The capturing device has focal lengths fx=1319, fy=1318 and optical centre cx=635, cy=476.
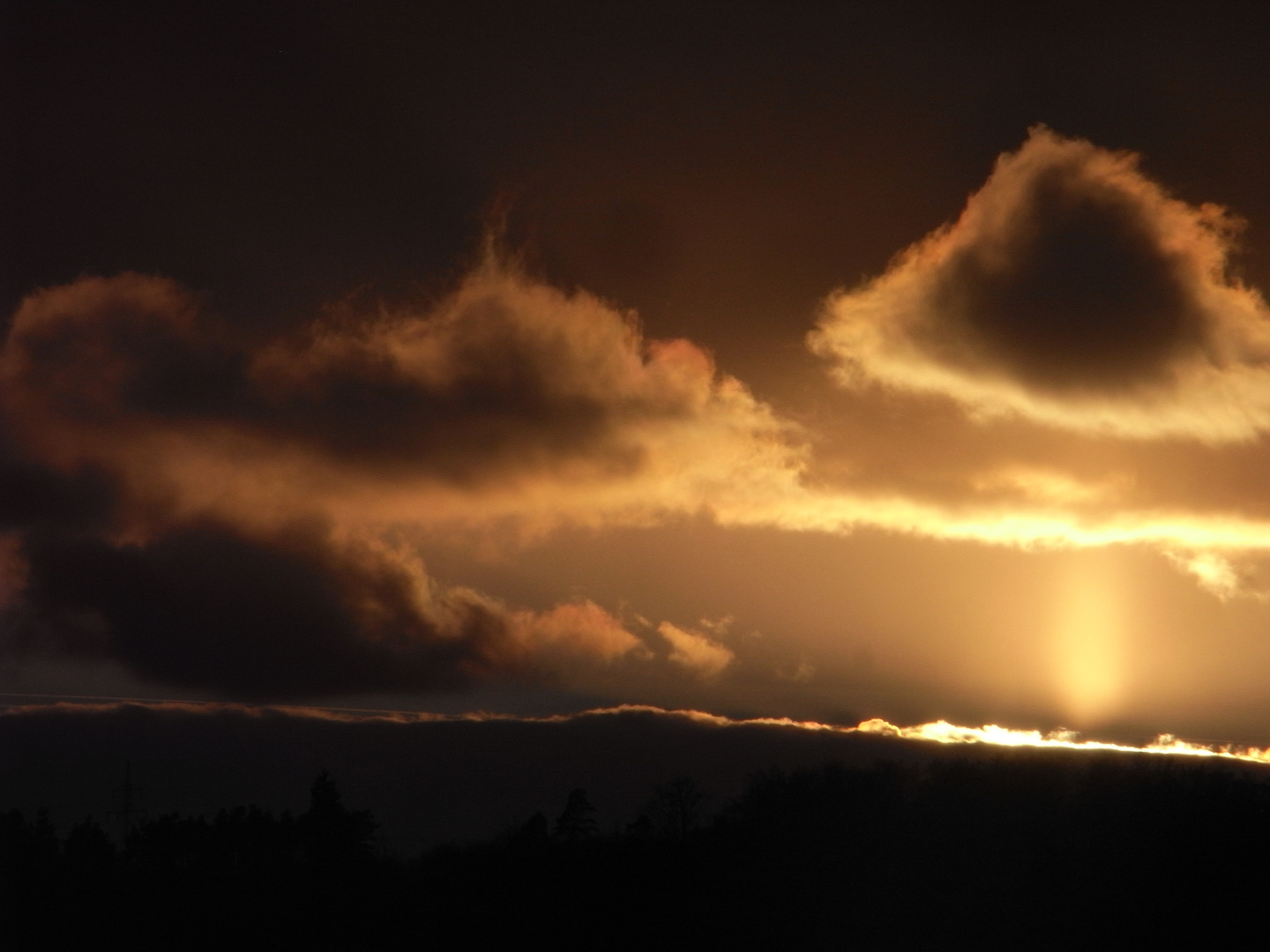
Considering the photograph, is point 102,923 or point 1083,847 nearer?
point 1083,847

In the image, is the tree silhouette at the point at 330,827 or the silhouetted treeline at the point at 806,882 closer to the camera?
the silhouetted treeline at the point at 806,882

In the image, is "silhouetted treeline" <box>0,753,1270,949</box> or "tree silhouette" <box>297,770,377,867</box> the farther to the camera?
"tree silhouette" <box>297,770,377,867</box>

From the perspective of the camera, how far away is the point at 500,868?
286ft

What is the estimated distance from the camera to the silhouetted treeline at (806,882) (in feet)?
191

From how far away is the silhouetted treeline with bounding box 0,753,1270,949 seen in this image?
58125 mm

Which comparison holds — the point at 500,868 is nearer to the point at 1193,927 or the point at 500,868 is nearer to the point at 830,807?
the point at 830,807

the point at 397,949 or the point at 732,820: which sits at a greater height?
the point at 732,820

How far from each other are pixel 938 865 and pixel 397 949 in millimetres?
30376

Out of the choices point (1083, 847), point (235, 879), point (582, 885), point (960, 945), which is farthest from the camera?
point (235, 879)

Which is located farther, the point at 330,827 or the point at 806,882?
the point at 330,827

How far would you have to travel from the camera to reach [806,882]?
70562 mm

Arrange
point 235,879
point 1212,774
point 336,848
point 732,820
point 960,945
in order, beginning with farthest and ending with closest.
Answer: point 336,848
point 235,879
point 732,820
point 1212,774
point 960,945

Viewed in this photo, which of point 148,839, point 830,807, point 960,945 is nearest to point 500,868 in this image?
point 830,807

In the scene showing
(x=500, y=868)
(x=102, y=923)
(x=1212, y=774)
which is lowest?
(x=102, y=923)
